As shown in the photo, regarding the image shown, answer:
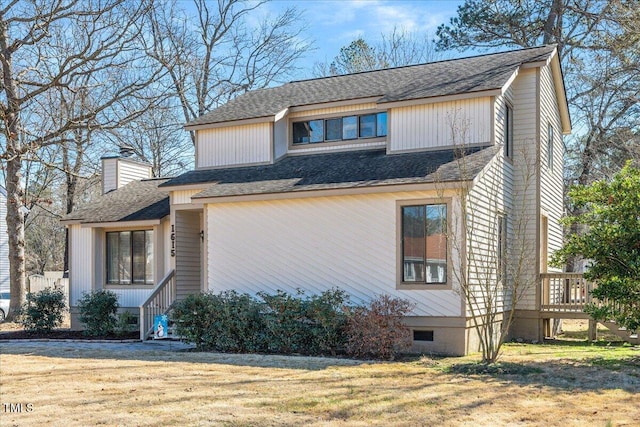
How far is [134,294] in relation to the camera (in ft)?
60.3

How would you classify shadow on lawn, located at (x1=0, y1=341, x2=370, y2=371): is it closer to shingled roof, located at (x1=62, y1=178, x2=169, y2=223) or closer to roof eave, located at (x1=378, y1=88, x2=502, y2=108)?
shingled roof, located at (x1=62, y1=178, x2=169, y2=223)

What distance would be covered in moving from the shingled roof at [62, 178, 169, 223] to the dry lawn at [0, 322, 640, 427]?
6096 millimetres

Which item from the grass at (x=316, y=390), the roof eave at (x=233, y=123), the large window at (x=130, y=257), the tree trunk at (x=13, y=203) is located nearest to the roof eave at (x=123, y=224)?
the large window at (x=130, y=257)

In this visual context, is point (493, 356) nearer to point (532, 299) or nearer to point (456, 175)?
point (456, 175)

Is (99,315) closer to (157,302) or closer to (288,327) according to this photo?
(157,302)

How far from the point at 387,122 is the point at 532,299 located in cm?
562

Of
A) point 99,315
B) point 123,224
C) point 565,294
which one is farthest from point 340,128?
point 99,315

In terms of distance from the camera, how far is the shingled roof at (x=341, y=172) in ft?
43.6

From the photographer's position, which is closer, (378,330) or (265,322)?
(378,330)

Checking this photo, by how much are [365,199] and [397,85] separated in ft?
15.2

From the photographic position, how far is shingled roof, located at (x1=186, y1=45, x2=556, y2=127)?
51.3 ft

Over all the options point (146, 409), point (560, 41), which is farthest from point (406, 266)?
point (560, 41)

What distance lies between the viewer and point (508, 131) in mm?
16250

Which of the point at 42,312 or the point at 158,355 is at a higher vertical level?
the point at 42,312
